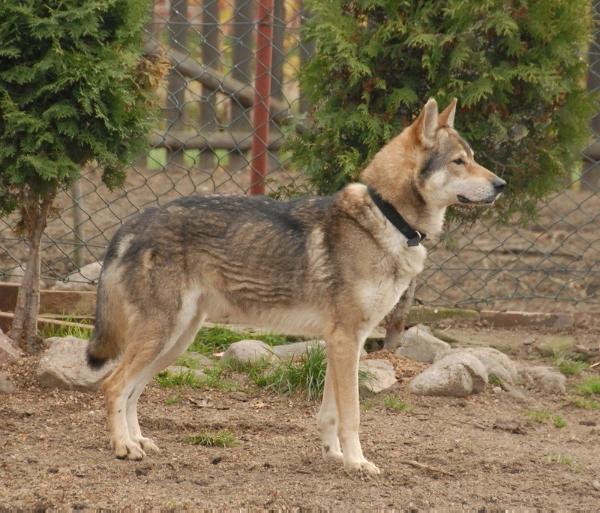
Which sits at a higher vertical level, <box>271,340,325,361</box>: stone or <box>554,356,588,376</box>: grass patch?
<box>271,340,325,361</box>: stone

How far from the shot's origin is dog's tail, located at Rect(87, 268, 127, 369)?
528 cm

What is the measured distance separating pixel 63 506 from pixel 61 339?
6.61 ft

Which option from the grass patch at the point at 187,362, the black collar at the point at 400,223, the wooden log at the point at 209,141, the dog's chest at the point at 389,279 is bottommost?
the grass patch at the point at 187,362

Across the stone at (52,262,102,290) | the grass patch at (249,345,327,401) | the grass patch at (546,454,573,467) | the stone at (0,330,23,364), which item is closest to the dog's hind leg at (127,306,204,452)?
the grass patch at (249,345,327,401)

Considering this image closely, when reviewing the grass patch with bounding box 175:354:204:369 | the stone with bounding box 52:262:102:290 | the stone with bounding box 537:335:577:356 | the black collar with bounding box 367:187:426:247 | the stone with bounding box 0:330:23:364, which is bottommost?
the grass patch with bounding box 175:354:204:369

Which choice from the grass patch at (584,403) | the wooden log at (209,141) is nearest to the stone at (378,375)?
the grass patch at (584,403)

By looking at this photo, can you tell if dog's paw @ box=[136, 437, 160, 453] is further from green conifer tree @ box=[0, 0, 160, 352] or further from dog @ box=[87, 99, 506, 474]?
green conifer tree @ box=[0, 0, 160, 352]

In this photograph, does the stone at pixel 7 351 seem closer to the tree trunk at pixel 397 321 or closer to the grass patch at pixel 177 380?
the grass patch at pixel 177 380

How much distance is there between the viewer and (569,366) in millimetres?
7289

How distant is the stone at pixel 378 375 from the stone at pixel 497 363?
1.70 ft

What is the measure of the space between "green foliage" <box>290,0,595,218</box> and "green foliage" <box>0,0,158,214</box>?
125cm

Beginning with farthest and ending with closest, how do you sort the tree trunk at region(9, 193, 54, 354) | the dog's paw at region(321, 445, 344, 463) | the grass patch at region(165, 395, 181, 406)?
the tree trunk at region(9, 193, 54, 354) → the grass patch at region(165, 395, 181, 406) → the dog's paw at region(321, 445, 344, 463)

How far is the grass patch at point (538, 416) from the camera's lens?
6262 millimetres

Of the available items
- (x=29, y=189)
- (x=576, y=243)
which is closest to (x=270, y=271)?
(x=29, y=189)
